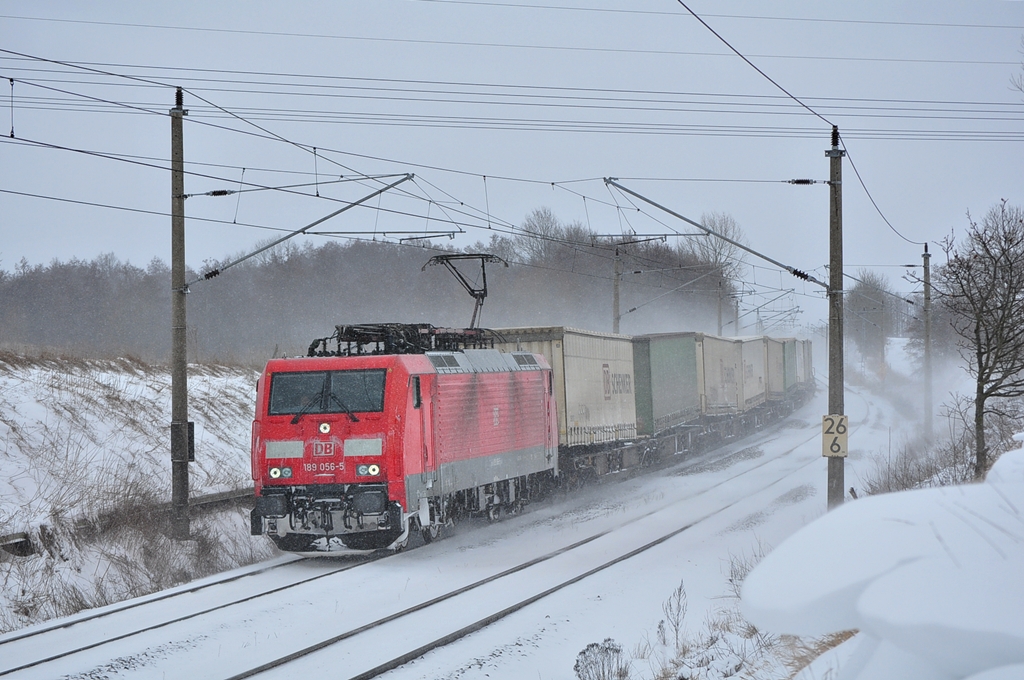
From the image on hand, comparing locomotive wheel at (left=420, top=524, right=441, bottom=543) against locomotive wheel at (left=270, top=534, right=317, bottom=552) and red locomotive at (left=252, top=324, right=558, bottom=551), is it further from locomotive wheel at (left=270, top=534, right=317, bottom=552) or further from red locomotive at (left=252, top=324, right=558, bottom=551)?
locomotive wheel at (left=270, top=534, right=317, bottom=552)

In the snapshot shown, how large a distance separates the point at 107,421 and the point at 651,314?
50162 mm

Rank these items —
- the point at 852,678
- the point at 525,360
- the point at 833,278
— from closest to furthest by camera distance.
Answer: the point at 852,678
the point at 833,278
the point at 525,360

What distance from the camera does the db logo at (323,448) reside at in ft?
41.5

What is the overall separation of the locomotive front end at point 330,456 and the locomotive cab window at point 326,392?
0.01 meters

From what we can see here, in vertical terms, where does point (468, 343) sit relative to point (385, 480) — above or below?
above

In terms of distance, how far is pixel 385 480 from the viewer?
40.5 ft

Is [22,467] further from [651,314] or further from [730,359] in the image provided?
[651,314]

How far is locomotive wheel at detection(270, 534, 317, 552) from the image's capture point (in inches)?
506

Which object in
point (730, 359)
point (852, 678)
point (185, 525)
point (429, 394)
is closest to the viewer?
point (852, 678)

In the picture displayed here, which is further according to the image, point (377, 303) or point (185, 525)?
point (377, 303)

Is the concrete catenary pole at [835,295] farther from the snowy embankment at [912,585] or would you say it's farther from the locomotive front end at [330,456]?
the snowy embankment at [912,585]

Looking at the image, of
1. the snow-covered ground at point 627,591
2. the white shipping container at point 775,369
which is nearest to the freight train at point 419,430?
the snow-covered ground at point 627,591

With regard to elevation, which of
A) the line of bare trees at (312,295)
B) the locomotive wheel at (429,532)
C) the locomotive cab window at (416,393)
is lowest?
the locomotive wheel at (429,532)

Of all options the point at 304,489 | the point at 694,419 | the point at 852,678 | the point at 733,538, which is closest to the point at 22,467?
the point at 304,489
